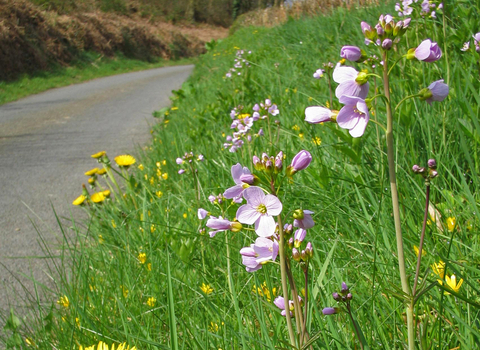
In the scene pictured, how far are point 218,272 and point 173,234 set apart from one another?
0.28m

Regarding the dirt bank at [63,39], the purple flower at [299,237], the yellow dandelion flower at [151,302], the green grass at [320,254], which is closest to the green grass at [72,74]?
the dirt bank at [63,39]

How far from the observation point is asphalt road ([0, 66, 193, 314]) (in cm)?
278

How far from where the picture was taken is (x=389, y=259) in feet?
4.42

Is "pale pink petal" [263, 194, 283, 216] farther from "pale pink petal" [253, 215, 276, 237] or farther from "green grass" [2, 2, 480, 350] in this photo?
"green grass" [2, 2, 480, 350]

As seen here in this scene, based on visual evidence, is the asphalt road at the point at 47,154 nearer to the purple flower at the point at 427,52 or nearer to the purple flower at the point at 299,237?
the purple flower at the point at 299,237

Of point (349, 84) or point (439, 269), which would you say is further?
point (439, 269)

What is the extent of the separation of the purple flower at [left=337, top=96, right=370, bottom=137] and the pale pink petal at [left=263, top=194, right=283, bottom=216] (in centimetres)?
19

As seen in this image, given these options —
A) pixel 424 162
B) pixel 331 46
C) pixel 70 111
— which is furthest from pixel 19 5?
pixel 424 162

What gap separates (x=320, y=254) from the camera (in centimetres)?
162

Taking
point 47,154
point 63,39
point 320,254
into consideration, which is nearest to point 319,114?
point 320,254

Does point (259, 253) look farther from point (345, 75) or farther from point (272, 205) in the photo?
point (345, 75)

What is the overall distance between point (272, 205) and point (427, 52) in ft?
1.41

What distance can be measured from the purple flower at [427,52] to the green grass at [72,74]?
10525 millimetres

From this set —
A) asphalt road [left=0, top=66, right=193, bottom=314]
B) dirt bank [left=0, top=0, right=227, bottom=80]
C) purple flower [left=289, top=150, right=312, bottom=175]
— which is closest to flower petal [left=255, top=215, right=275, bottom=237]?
purple flower [left=289, top=150, right=312, bottom=175]
